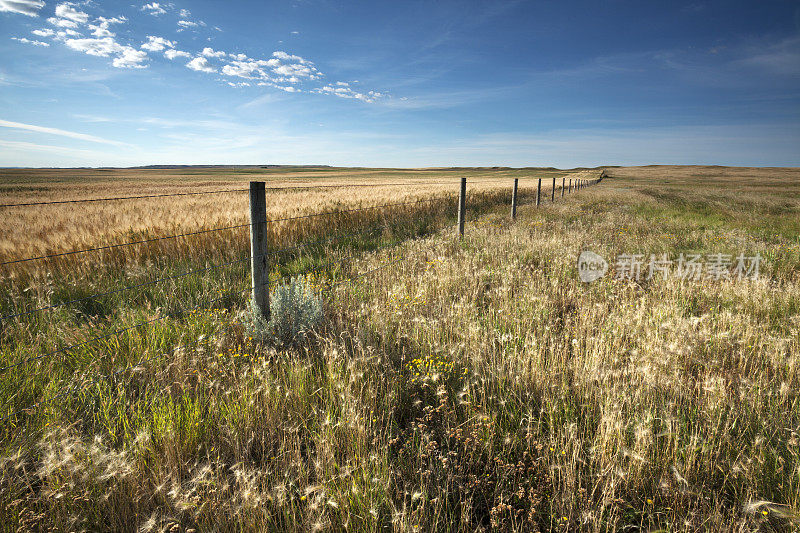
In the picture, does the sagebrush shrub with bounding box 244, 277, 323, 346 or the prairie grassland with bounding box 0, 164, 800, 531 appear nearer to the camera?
the prairie grassland with bounding box 0, 164, 800, 531

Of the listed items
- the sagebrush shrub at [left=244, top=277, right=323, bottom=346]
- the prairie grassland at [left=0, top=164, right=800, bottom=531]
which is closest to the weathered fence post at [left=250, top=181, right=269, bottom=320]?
the sagebrush shrub at [left=244, top=277, right=323, bottom=346]

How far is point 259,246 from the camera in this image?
4.14 meters

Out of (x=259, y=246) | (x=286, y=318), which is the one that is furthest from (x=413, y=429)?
(x=259, y=246)

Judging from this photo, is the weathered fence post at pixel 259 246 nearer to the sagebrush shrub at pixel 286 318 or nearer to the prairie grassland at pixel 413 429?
the sagebrush shrub at pixel 286 318

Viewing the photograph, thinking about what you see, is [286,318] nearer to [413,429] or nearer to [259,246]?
[259,246]

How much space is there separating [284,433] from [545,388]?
2016 mm

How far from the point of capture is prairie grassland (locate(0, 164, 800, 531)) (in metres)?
2.08

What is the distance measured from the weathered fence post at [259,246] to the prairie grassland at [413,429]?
0.46 m

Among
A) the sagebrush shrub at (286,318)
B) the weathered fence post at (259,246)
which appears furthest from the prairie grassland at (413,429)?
the weathered fence post at (259,246)

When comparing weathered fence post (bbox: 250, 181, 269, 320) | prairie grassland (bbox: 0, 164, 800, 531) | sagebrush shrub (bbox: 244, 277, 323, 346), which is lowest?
prairie grassland (bbox: 0, 164, 800, 531)

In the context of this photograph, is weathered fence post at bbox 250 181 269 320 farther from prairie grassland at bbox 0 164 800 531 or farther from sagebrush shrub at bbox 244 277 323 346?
prairie grassland at bbox 0 164 800 531

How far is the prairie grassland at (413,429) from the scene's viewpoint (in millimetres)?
2080

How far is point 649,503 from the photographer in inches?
85.6

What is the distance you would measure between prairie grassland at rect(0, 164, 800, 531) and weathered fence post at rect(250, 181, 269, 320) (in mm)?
461
